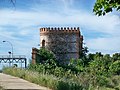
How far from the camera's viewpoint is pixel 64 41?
6850 cm

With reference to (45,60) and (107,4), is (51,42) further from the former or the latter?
(107,4)

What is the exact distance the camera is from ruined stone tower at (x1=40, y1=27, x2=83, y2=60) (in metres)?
67.8

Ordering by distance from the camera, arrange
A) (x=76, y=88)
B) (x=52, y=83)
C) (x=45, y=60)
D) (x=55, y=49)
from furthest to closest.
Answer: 1. (x=55, y=49)
2. (x=45, y=60)
3. (x=52, y=83)
4. (x=76, y=88)

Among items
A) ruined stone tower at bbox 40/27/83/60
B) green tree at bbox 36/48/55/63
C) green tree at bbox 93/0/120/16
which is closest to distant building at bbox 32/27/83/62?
ruined stone tower at bbox 40/27/83/60

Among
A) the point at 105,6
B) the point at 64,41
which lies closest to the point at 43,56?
the point at 64,41

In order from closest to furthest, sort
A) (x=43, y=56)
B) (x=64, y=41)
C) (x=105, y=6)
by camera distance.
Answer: (x=105, y=6) → (x=43, y=56) → (x=64, y=41)

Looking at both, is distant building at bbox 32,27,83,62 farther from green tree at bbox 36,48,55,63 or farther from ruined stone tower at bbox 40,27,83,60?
green tree at bbox 36,48,55,63

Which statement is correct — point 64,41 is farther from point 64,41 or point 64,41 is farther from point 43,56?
point 43,56

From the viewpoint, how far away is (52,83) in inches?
842

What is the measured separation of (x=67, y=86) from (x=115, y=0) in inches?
342

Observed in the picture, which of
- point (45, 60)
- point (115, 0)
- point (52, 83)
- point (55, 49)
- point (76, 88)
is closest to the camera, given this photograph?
point (115, 0)

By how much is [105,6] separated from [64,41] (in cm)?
5784

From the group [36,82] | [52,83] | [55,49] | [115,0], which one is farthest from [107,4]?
[55,49]

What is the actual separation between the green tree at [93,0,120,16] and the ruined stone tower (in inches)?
2223
